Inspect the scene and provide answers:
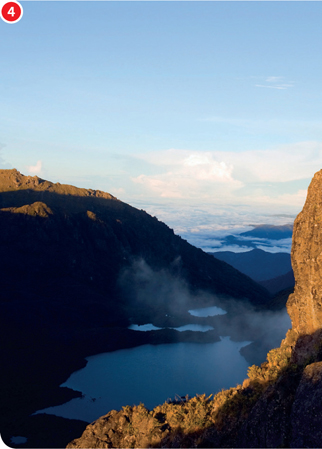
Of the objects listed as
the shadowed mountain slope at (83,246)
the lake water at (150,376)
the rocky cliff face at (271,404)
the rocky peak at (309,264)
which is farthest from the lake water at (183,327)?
the rocky peak at (309,264)

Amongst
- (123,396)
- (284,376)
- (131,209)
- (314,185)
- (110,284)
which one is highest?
(131,209)

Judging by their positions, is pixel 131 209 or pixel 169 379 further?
pixel 131 209

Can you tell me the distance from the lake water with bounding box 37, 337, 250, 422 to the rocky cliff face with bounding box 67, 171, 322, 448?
3693cm

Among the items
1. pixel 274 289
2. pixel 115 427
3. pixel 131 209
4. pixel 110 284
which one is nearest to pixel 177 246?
pixel 131 209

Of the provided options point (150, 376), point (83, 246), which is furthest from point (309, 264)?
point (83, 246)

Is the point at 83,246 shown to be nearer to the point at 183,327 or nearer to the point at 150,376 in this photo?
the point at 183,327

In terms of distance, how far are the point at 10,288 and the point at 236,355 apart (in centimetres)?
5693

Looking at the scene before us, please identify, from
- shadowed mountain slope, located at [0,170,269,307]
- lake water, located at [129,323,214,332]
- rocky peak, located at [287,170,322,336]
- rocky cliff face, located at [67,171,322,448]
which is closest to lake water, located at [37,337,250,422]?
lake water, located at [129,323,214,332]

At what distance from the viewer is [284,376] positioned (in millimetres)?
12609

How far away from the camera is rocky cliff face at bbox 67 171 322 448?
1121 centimetres

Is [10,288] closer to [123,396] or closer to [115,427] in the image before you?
[123,396]

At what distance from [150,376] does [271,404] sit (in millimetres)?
59307

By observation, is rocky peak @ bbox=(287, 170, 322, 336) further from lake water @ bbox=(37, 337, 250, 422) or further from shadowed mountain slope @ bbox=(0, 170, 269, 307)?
shadowed mountain slope @ bbox=(0, 170, 269, 307)

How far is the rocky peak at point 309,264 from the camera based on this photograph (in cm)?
1365
